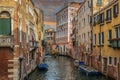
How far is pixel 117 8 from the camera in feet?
82.3

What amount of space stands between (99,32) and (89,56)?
7.06 meters

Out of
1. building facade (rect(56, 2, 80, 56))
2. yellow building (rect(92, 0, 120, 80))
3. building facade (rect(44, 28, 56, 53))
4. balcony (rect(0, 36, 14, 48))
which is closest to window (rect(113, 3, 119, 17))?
yellow building (rect(92, 0, 120, 80))

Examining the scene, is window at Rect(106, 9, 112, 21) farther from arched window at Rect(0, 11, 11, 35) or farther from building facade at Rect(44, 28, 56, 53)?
building facade at Rect(44, 28, 56, 53)

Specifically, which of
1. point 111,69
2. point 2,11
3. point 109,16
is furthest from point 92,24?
point 2,11

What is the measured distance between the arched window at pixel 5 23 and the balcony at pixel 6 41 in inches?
18.1

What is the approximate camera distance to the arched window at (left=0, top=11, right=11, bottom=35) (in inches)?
813

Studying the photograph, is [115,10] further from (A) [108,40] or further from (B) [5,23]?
(B) [5,23]

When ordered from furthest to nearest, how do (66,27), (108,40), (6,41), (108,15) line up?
(66,27)
(108,15)
(108,40)
(6,41)

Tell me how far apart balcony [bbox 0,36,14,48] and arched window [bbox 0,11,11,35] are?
1.51 ft

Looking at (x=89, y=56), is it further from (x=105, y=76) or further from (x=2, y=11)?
(x=2, y=11)

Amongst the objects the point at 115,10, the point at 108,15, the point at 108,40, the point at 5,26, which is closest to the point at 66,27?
the point at 108,15

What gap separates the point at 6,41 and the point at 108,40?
37.5ft

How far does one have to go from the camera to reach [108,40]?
2727 cm

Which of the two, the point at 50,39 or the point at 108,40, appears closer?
the point at 108,40
